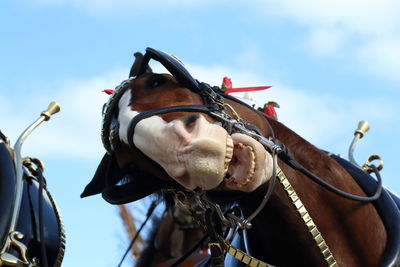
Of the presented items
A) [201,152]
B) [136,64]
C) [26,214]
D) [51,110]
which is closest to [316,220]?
[201,152]

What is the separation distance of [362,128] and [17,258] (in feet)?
6.03

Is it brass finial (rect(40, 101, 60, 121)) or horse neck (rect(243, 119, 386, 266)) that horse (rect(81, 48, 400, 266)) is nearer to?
horse neck (rect(243, 119, 386, 266))

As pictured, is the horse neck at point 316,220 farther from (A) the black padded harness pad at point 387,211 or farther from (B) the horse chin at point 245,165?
(B) the horse chin at point 245,165

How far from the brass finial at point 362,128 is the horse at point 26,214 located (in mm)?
1522

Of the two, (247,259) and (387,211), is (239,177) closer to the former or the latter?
(247,259)

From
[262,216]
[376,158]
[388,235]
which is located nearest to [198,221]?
[262,216]

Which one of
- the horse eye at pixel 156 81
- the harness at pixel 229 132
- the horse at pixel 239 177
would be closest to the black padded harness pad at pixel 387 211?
the horse at pixel 239 177

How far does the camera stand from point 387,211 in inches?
137

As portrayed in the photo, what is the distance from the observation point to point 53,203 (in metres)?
4.29

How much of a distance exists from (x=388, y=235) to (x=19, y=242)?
1549 millimetres

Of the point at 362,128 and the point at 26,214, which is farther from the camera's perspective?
the point at 362,128

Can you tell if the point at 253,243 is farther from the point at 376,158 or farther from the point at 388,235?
the point at 376,158

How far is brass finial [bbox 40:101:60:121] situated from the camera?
14.2 feet

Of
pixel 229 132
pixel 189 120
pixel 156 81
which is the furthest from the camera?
pixel 156 81
